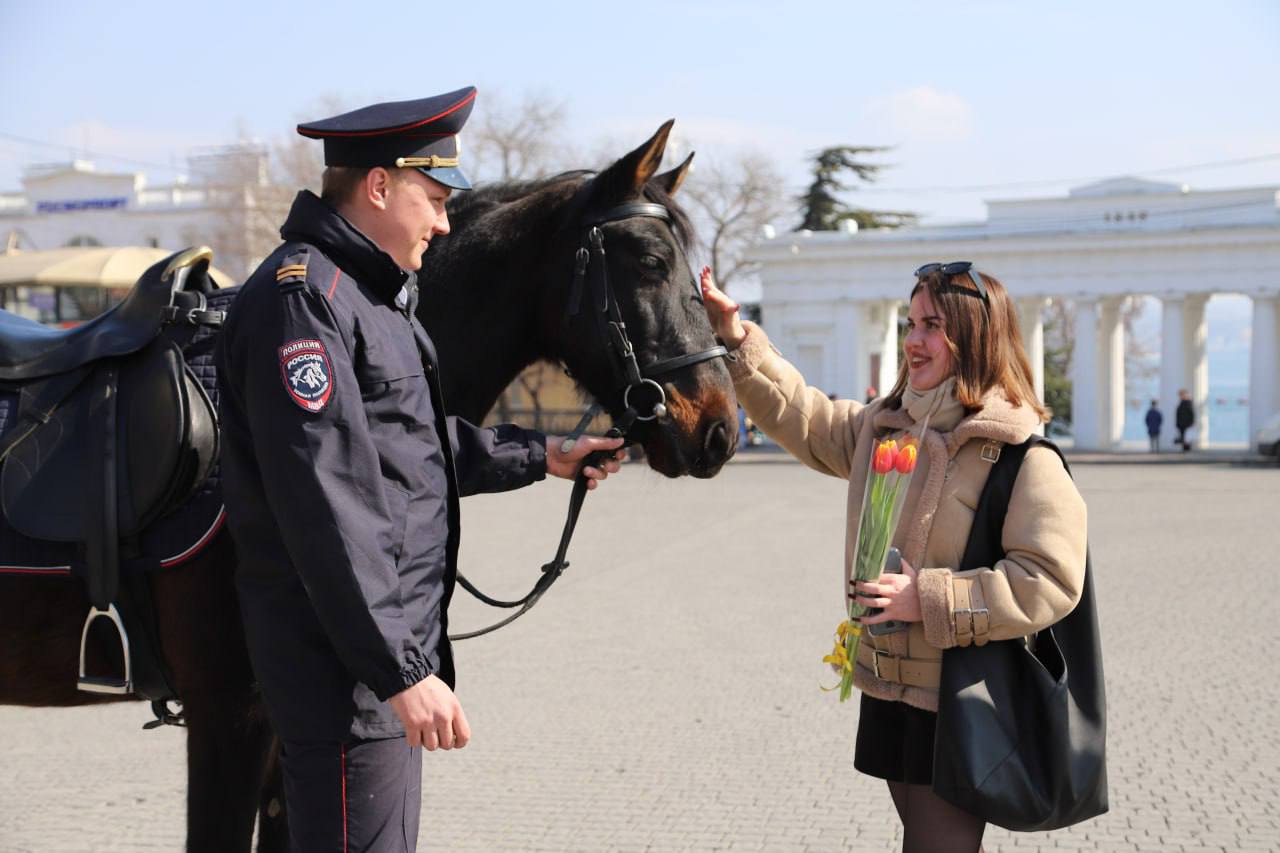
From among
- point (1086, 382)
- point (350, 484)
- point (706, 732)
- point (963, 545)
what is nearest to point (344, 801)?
point (350, 484)

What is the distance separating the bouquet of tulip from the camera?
10.5 feet

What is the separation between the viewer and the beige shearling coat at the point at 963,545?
122 inches

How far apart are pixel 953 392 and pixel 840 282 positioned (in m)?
42.3

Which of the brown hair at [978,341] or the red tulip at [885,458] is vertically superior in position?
the brown hair at [978,341]

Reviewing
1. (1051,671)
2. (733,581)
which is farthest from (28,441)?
(733,581)

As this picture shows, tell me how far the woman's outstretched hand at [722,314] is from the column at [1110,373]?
41.5 m

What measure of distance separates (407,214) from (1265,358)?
4224cm

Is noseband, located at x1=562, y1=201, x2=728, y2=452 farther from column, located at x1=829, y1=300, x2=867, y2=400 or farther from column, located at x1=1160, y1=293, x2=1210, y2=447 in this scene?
column, located at x1=829, y1=300, x2=867, y2=400

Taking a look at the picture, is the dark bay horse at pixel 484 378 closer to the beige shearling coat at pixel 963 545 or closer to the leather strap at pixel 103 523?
the leather strap at pixel 103 523

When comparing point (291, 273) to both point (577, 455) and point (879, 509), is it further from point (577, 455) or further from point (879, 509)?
point (879, 509)

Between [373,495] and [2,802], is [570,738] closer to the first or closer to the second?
[2,802]

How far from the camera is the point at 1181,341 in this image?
139ft

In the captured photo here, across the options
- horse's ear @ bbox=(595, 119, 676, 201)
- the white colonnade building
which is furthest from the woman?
the white colonnade building

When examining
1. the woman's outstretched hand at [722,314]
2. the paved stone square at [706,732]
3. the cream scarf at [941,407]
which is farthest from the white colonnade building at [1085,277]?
the cream scarf at [941,407]
